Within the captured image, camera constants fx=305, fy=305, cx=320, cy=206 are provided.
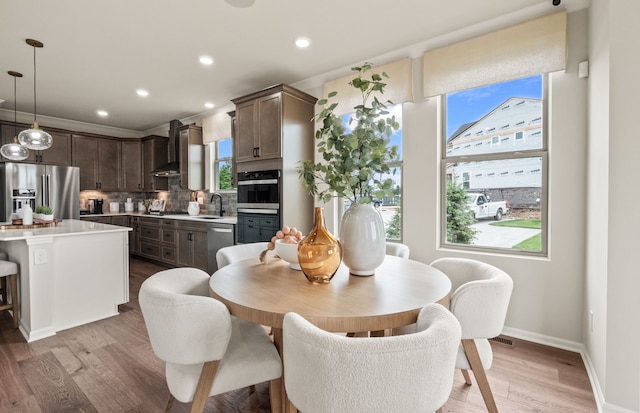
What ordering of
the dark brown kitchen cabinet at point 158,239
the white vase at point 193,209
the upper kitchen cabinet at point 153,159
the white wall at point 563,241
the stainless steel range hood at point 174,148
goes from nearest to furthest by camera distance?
the white wall at point 563,241, the dark brown kitchen cabinet at point 158,239, the white vase at point 193,209, the stainless steel range hood at point 174,148, the upper kitchen cabinet at point 153,159

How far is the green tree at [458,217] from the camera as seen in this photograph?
Answer: 2857mm

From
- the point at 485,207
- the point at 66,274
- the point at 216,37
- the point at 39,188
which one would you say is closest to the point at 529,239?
the point at 485,207

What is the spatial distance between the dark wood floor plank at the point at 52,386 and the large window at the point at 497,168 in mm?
2938

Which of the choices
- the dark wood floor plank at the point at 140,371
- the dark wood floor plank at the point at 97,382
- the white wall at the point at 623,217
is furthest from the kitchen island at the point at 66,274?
the white wall at the point at 623,217

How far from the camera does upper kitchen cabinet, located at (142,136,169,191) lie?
5992mm

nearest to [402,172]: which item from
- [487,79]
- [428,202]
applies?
[428,202]

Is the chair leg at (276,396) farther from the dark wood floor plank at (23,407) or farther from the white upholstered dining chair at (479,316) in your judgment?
the dark wood floor plank at (23,407)

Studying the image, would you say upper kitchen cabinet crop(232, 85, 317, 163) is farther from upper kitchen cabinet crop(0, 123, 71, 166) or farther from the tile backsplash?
upper kitchen cabinet crop(0, 123, 71, 166)

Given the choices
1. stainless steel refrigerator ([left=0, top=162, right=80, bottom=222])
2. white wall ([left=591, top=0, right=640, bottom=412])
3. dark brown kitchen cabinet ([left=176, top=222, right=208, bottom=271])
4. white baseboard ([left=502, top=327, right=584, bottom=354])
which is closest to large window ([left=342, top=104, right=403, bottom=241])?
white baseboard ([left=502, top=327, right=584, bottom=354])

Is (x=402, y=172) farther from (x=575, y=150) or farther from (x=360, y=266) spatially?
(x=360, y=266)

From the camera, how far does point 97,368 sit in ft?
6.73

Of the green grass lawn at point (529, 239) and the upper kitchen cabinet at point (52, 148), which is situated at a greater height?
the upper kitchen cabinet at point (52, 148)

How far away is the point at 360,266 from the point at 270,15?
7.01 ft

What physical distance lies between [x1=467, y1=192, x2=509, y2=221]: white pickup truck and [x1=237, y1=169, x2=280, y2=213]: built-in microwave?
6.54 feet
